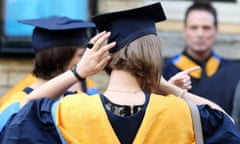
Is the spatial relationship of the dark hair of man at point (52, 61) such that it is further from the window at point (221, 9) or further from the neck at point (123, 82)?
the window at point (221, 9)

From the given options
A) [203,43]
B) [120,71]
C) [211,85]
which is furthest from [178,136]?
[203,43]

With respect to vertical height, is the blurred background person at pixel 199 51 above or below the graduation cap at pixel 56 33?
below

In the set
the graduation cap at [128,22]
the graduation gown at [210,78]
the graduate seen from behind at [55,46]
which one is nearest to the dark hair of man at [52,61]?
the graduate seen from behind at [55,46]

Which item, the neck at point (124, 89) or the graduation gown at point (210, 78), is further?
the graduation gown at point (210, 78)

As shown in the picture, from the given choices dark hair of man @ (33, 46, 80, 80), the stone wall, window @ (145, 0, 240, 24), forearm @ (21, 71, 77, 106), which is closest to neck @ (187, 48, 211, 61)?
window @ (145, 0, 240, 24)

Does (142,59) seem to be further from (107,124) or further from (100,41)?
(107,124)

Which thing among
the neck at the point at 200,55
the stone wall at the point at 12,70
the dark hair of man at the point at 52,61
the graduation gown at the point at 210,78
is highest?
the dark hair of man at the point at 52,61

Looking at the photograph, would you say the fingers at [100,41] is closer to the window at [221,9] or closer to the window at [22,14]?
the window at [22,14]

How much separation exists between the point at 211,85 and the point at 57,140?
2171mm

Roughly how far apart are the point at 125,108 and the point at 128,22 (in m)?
0.42

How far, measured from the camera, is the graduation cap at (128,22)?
279 cm

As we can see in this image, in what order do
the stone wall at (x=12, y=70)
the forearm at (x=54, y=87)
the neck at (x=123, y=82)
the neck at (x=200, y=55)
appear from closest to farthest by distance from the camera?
the neck at (x=123, y=82)
the forearm at (x=54, y=87)
the neck at (x=200, y=55)
the stone wall at (x=12, y=70)

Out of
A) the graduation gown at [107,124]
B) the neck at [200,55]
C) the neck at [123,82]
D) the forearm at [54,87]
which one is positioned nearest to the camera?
the graduation gown at [107,124]

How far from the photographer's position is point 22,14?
5.75 meters
